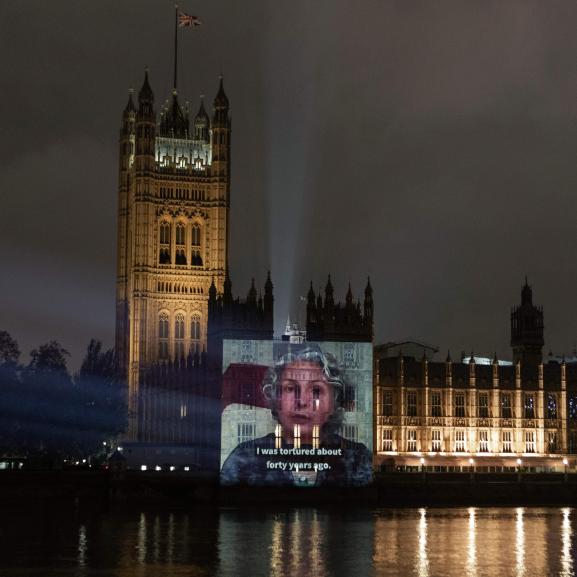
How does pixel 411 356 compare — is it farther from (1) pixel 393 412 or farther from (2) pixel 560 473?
(2) pixel 560 473

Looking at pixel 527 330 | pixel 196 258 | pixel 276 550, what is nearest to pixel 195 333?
pixel 196 258

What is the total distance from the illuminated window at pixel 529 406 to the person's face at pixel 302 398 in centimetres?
3187

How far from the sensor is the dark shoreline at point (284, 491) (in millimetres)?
103375

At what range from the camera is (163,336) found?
170250 mm

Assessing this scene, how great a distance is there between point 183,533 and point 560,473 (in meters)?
44.8

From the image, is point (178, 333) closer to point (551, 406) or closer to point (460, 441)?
point (460, 441)

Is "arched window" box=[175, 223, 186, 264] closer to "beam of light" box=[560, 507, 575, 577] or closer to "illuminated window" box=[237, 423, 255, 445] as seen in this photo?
"illuminated window" box=[237, 423, 255, 445]

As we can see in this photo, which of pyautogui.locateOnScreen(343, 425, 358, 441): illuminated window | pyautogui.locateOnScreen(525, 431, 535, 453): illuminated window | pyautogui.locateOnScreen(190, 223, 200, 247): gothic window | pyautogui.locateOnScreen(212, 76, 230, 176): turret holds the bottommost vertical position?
pyautogui.locateOnScreen(525, 431, 535, 453): illuminated window

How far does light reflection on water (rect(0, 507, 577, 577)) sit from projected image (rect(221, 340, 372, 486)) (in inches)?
211

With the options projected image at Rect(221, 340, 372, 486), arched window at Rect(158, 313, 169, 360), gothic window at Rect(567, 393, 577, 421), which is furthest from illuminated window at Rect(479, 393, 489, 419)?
arched window at Rect(158, 313, 169, 360)

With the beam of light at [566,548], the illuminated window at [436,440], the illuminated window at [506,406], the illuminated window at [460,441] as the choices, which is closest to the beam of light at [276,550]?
the beam of light at [566,548]

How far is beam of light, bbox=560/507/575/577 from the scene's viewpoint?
218ft

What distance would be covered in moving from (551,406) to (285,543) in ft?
195

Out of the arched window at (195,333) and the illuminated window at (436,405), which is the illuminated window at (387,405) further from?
the arched window at (195,333)
